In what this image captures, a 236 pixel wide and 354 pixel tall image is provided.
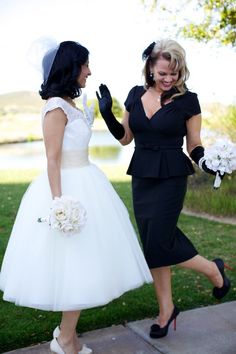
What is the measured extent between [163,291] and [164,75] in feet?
4.86

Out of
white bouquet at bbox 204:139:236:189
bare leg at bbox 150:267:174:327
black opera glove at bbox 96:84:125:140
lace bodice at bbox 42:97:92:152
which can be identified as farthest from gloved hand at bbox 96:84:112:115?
bare leg at bbox 150:267:174:327

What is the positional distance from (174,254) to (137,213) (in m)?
0.37

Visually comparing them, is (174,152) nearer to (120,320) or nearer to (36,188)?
(36,188)

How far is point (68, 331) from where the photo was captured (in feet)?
10.1

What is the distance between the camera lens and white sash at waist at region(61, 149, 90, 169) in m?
3.08

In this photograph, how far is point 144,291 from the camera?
14.7 ft

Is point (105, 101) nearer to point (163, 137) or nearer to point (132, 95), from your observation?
point (132, 95)

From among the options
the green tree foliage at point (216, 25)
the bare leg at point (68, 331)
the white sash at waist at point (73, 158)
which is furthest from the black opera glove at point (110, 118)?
the green tree foliage at point (216, 25)

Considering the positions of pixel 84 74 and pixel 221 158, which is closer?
pixel 84 74

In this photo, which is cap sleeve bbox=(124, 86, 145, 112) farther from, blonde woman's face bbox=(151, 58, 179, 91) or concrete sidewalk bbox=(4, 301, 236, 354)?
concrete sidewalk bbox=(4, 301, 236, 354)

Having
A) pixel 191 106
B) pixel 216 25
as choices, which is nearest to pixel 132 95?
pixel 191 106

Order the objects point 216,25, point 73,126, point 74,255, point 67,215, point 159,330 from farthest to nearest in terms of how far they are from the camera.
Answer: point 216,25 < point 159,330 < point 73,126 < point 74,255 < point 67,215

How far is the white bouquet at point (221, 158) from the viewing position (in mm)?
3354

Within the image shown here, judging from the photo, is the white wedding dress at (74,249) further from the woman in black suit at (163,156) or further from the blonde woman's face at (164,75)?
the blonde woman's face at (164,75)
